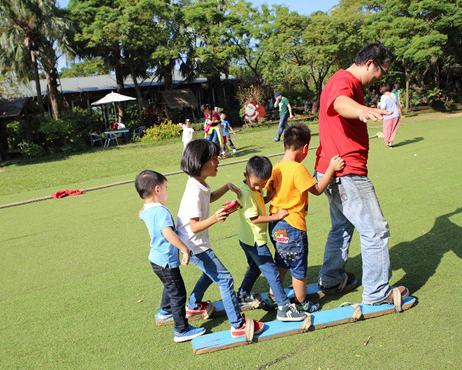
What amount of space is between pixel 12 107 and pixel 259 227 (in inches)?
816

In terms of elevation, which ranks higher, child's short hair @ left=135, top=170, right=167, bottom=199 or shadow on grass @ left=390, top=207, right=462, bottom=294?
child's short hair @ left=135, top=170, right=167, bottom=199

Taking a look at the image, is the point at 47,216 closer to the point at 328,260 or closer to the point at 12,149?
the point at 328,260

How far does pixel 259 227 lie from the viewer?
11.5ft

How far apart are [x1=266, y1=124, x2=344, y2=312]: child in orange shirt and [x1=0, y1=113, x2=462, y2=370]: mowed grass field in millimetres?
483

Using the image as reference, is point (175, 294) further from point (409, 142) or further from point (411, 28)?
point (411, 28)

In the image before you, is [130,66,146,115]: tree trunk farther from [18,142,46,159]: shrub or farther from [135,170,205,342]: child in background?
[135,170,205,342]: child in background

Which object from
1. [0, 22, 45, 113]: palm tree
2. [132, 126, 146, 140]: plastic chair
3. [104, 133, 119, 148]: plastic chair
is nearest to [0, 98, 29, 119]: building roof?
[0, 22, 45, 113]: palm tree

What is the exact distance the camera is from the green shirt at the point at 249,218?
3.42 m

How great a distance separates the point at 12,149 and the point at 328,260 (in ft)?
72.9

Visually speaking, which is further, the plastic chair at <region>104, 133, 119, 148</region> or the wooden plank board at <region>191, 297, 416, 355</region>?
the plastic chair at <region>104, 133, 119, 148</region>

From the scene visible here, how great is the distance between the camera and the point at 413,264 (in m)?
4.28

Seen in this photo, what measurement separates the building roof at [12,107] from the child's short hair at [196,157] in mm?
19769

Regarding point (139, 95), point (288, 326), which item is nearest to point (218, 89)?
point (139, 95)

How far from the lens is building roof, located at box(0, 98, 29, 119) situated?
66.8 feet
